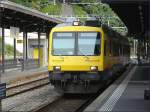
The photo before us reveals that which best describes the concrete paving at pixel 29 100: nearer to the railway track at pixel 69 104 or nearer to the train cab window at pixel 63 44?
the railway track at pixel 69 104

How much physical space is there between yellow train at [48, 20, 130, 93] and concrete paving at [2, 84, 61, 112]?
0.95 meters

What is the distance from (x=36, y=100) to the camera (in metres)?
19.1

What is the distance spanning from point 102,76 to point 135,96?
2191 mm

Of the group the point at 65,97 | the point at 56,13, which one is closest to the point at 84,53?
the point at 65,97

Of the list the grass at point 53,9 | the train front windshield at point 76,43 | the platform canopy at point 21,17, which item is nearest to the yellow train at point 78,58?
the train front windshield at point 76,43

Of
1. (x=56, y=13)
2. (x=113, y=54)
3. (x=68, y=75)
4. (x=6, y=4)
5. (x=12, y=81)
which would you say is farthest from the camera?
(x=56, y=13)

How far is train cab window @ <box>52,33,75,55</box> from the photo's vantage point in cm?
1914

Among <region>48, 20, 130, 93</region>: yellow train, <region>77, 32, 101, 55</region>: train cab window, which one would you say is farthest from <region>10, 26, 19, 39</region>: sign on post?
<region>77, 32, 101, 55</region>: train cab window

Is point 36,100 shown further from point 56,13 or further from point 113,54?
point 56,13

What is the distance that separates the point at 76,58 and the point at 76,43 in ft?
2.18

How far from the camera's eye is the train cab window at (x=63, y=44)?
62.8ft

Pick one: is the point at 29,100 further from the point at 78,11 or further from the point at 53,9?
the point at 78,11

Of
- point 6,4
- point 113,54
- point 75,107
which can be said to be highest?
point 6,4

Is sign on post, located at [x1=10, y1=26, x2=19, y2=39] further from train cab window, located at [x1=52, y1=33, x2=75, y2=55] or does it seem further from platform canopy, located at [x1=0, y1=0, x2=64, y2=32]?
train cab window, located at [x1=52, y1=33, x2=75, y2=55]
